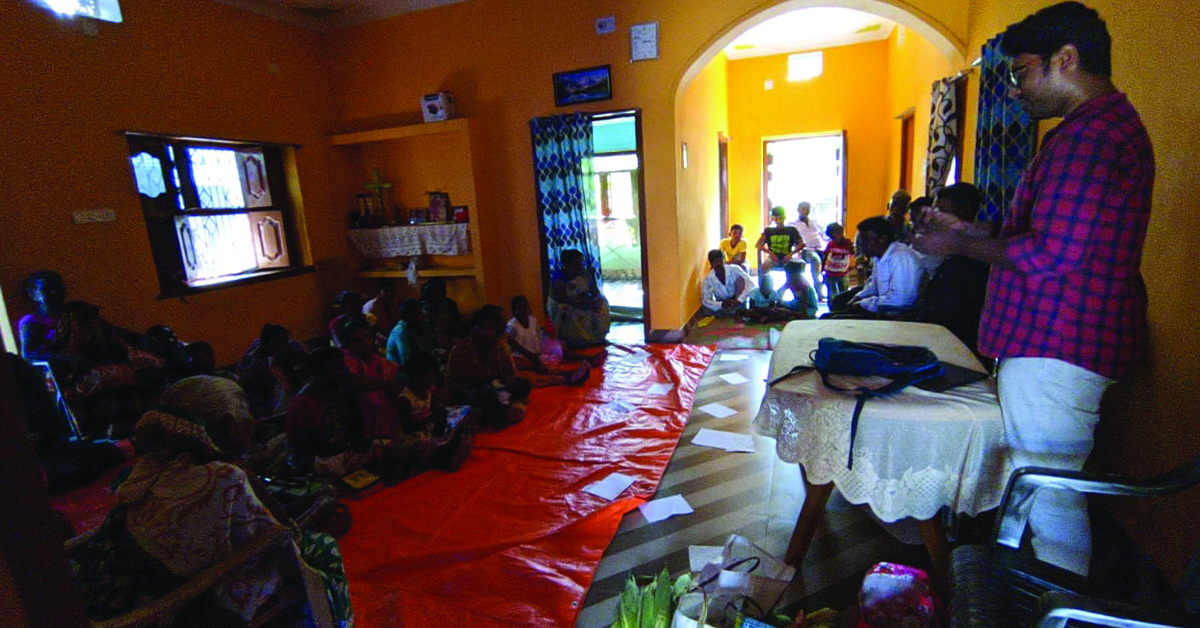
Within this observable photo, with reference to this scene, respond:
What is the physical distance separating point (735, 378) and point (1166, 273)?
2.46 meters

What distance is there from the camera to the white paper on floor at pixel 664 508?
2.33 meters

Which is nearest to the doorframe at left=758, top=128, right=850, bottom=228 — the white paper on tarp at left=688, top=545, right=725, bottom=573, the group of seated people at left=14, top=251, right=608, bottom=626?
the group of seated people at left=14, top=251, right=608, bottom=626

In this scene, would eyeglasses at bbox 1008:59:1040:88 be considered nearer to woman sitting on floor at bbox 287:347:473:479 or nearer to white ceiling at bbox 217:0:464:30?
woman sitting on floor at bbox 287:347:473:479

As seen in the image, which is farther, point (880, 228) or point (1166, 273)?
point (880, 228)

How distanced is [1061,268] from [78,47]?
5.39 metres

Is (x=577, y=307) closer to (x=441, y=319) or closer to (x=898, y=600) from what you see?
(x=441, y=319)

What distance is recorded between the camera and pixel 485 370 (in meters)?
3.63

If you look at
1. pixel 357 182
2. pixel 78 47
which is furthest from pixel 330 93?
pixel 78 47

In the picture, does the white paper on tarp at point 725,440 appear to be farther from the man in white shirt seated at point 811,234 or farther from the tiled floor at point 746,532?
the man in white shirt seated at point 811,234

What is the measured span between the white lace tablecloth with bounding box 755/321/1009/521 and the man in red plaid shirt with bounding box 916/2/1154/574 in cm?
9

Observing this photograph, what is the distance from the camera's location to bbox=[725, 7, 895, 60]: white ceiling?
6211mm

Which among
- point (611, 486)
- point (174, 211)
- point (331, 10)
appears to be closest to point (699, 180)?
point (331, 10)

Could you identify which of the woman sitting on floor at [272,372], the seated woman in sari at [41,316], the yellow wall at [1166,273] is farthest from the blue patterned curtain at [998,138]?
the seated woman in sari at [41,316]

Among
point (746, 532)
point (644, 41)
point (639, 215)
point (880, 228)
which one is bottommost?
point (746, 532)
